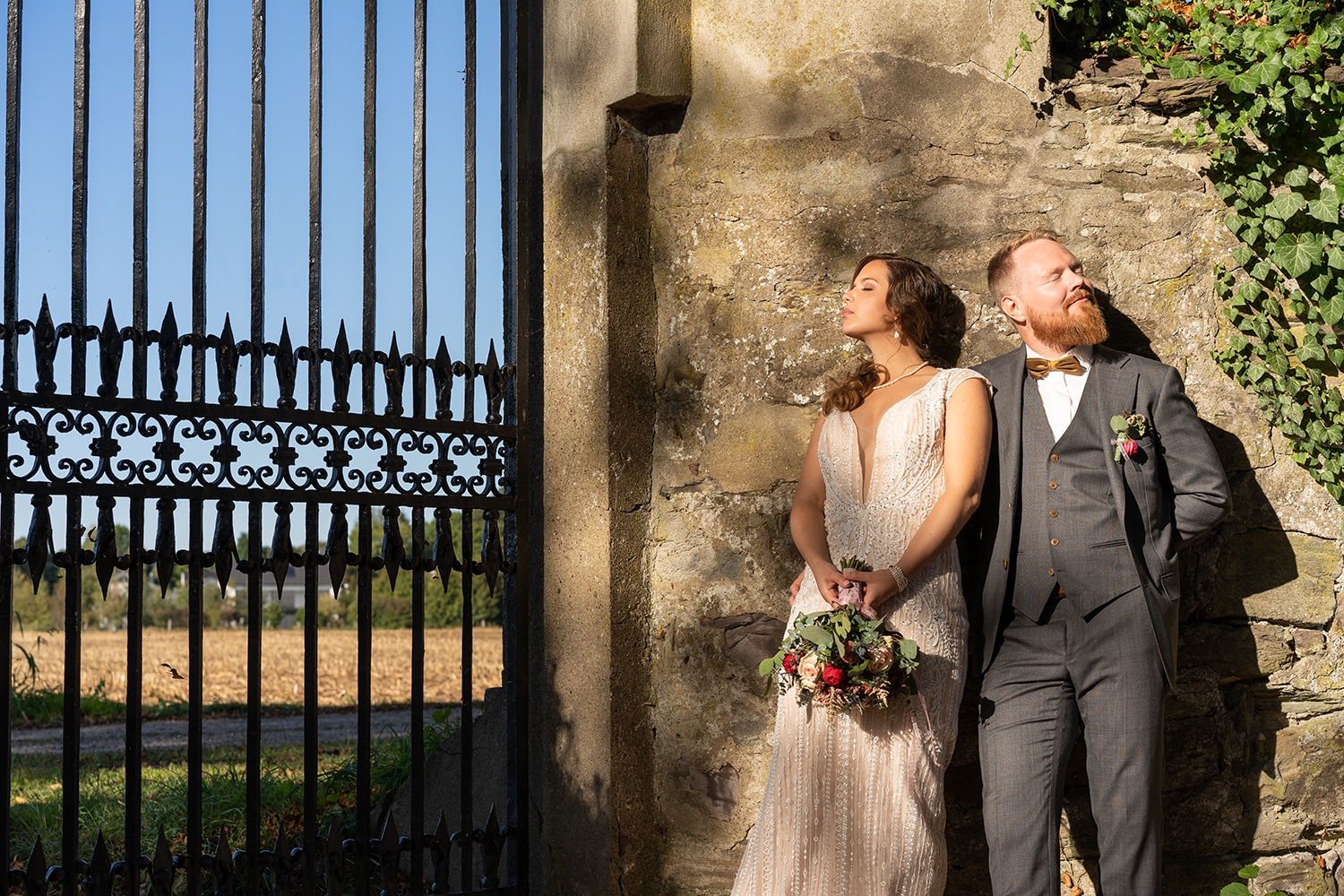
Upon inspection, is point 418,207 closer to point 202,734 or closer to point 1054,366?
point 1054,366

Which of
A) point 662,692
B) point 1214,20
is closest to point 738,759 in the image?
point 662,692

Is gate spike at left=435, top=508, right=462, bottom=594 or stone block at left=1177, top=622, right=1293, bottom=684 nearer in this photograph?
stone block at left=1177, top=622, right=1293, bottom=684

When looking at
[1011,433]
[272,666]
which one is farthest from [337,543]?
[272,666]

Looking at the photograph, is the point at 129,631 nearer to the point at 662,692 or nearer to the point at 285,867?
the point at 285,867

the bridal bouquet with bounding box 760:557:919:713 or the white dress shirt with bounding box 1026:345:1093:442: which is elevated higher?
the white dress shirt with bounding box 1026:345:1093:442

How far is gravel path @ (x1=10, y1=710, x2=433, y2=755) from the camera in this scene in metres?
7.86

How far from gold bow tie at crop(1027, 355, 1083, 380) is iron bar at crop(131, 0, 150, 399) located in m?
2.47

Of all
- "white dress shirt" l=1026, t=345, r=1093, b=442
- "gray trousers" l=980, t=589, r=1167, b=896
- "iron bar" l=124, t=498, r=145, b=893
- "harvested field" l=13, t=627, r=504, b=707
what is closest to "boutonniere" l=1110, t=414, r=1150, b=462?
"white dress shirt" l=1026, t=345, r=1093, b=442

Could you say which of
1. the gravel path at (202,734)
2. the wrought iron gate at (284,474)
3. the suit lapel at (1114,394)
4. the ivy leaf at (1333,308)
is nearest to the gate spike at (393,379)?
the wrought iron gate at (284,474)

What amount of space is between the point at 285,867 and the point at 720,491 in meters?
1.69

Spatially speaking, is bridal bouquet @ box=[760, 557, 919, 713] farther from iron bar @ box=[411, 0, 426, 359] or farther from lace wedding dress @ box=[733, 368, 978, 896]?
iron bar @ box=[411, 0, 426, 359]

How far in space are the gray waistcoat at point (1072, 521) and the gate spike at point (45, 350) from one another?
2634mm

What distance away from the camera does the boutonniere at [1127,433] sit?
289 cm

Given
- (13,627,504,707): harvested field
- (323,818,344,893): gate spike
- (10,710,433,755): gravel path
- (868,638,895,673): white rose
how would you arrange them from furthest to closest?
(13,627,504,707): harvested field
(10,710,433,755): gravel path
(323,818,344,893): gate spike
(868,638,895,673): white rose
